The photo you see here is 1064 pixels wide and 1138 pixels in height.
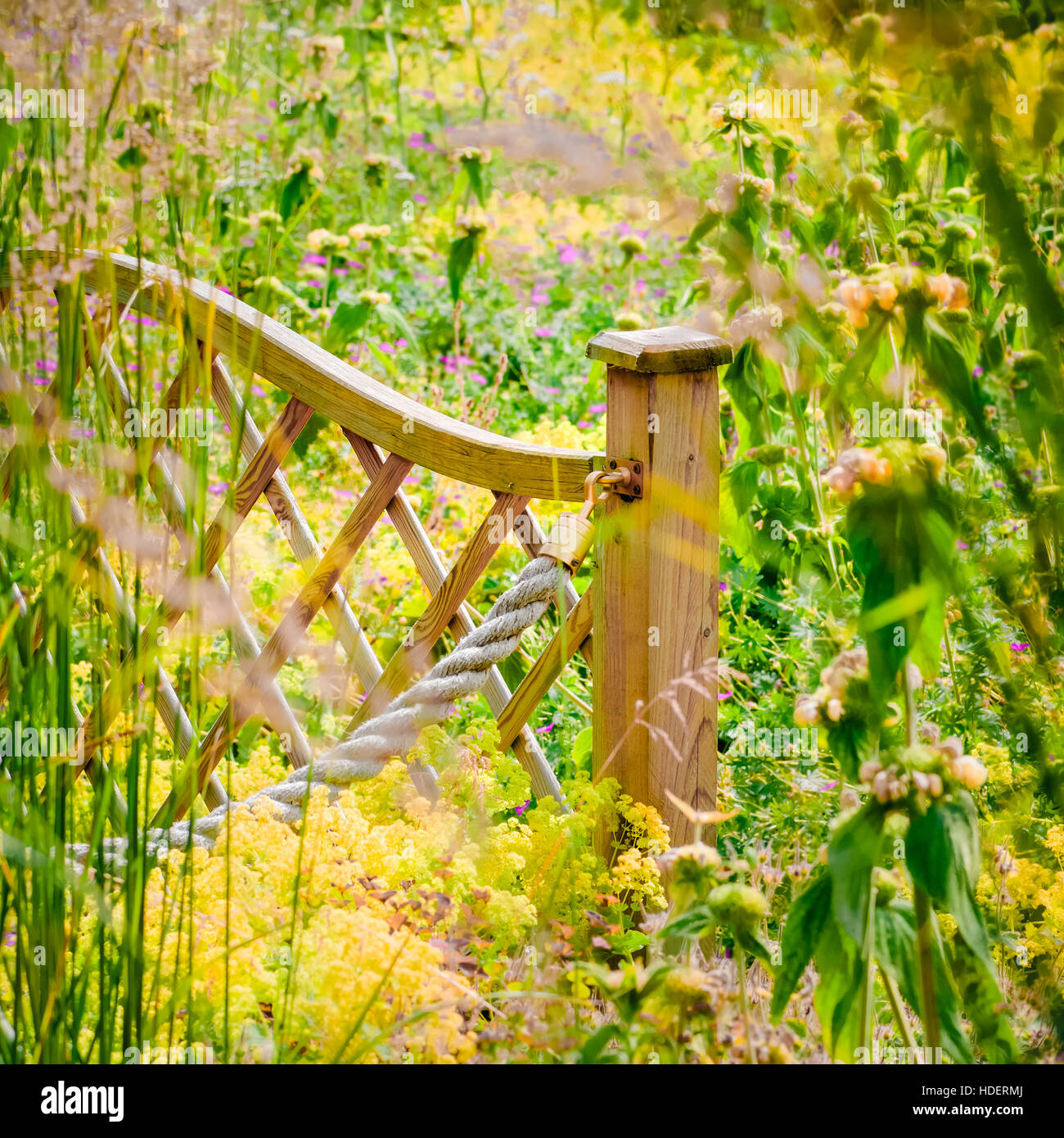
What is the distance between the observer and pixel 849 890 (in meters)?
0.87

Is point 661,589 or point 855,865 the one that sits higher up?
point 661,589

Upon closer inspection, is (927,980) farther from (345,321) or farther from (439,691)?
(345,321)

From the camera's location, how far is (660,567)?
4.95 ft

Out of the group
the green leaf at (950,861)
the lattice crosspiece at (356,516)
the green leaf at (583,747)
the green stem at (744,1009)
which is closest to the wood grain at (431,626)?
the lattice crosspiece at (356,516)

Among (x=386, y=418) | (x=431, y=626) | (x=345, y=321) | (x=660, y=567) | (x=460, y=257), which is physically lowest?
(x=431, y=626)

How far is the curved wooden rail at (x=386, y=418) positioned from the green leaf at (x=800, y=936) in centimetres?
70

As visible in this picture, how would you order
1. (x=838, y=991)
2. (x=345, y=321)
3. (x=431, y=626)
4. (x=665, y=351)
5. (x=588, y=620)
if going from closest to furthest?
(x=838, y=991) → (x=665, y=351) → (x=588, y=620) → (x=431, y=626) → (x=345, y=321)

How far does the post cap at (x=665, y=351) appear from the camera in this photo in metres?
1.42

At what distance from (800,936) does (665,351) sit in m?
0.80

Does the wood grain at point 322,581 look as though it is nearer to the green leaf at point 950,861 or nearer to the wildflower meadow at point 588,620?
the wildflower meadow at point 588,620

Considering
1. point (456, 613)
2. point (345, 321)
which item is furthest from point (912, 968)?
point (345, 321)

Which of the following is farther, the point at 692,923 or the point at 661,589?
the point at 661,589

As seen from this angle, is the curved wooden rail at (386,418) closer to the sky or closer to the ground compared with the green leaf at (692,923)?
closer to the sky
